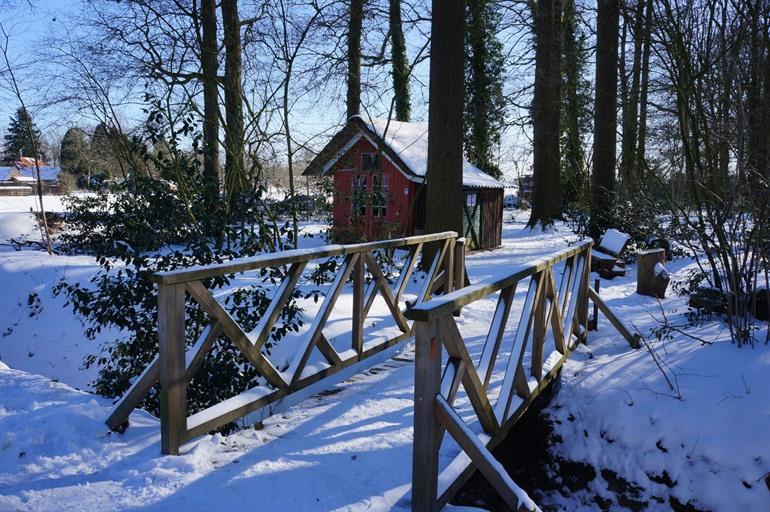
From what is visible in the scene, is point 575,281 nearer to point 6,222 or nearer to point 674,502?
point 674,502

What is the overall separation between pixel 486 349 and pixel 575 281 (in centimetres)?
237

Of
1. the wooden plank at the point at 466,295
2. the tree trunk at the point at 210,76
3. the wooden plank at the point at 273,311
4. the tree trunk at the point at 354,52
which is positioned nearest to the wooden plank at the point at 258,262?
the wooden plank at the point at 273,311

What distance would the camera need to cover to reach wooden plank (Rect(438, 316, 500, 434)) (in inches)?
106

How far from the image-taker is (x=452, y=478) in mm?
2840

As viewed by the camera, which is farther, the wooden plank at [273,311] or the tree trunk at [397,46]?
the tree trunk at [397,46]

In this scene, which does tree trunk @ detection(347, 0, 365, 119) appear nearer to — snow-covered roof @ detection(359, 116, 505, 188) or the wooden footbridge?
snow-covered roof @ detection(359, 116, 505, 188)

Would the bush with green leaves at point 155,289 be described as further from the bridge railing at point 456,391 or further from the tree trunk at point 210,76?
the bridge railing at point 456,391

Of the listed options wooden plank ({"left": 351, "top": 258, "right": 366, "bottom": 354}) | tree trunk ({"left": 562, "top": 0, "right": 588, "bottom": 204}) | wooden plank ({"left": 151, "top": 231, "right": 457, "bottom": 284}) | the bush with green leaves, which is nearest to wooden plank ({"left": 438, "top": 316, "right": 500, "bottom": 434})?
wooden plank ({"left": 151, "top": 231, "right": 457, "bottom": 284})

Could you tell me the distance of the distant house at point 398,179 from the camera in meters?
15.1

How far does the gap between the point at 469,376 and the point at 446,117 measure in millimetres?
6058

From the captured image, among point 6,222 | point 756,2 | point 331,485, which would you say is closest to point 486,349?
point 331,485

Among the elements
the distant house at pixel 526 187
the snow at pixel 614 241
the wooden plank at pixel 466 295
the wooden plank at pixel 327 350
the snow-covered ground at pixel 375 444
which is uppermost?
the distant house at pixel 526 187

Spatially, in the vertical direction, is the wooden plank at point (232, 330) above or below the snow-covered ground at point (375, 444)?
above

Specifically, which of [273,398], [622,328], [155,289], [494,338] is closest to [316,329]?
[273,398]
